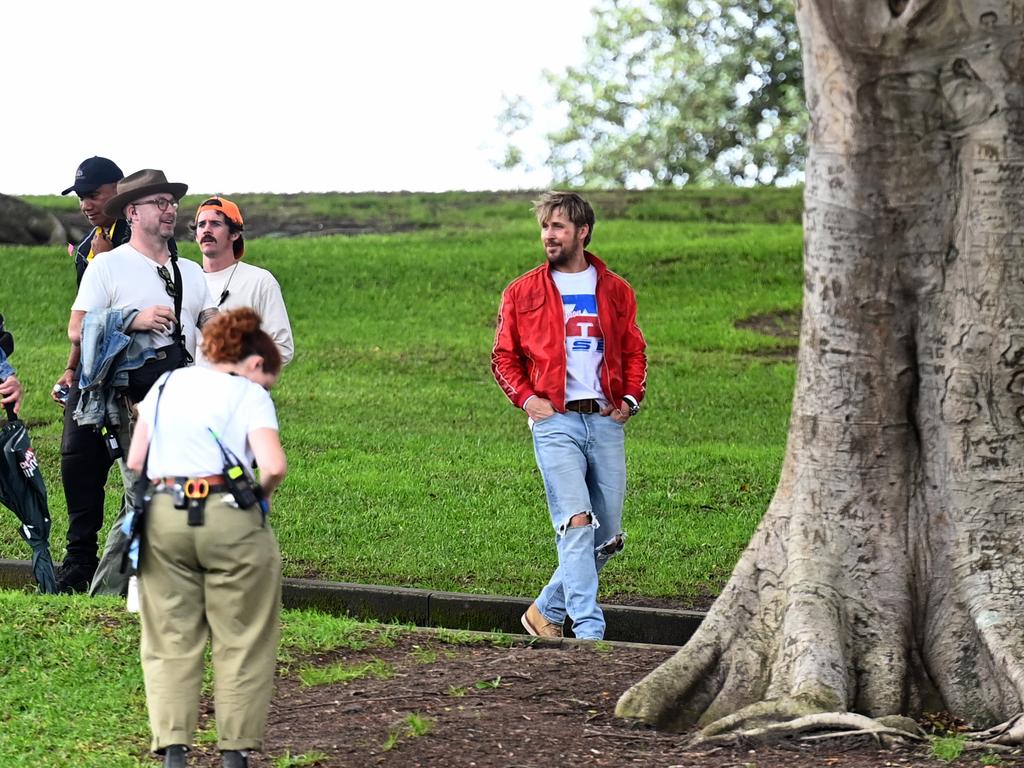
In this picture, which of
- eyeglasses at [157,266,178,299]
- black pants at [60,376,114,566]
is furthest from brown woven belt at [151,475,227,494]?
black pants at [60,376,114,566]

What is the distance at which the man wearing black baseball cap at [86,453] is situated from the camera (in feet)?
27.6

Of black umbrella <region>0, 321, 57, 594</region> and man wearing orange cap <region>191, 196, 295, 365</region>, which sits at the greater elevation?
man wearing orange cap <region>191, 196, 295, 365</region>

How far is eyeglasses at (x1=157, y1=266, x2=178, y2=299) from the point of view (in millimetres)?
7887

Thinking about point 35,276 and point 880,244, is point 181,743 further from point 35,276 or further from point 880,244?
point 35,276

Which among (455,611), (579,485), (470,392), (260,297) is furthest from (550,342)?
(470,392)

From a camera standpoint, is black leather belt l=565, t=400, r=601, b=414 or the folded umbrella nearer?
black leather belt l=565, t=400, r=601, b=414

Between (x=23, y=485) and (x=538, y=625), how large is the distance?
2813 mm

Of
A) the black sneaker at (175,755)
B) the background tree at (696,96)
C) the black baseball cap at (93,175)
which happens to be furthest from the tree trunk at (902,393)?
the background tree at (696,96)

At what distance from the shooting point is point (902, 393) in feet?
20.4

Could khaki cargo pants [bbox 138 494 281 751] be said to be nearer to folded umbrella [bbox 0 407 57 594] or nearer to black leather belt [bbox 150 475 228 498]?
black leather belt [bbox 150 475 228 498]

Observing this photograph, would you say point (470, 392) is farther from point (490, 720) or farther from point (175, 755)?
point (175, 755)

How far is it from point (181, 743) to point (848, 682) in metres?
2.50

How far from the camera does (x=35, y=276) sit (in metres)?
21.3

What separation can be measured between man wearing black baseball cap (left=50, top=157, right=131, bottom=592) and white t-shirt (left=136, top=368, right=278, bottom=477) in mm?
3264
